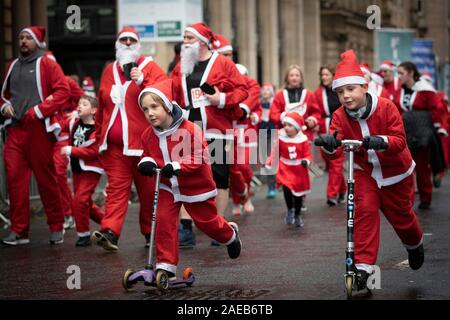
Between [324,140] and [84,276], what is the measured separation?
2575 mm

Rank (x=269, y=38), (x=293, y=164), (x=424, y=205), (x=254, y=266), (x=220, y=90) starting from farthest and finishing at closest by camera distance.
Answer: (x=269, y=38)
(x=424, y=205)
(x=293, y=164)
(x=220, y=90)
(x=254, y=266)

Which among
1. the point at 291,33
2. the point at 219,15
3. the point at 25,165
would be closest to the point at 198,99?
the point at 25,165

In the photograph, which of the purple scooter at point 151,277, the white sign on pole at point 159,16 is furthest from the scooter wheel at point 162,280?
the white sign on pole at point 159,16

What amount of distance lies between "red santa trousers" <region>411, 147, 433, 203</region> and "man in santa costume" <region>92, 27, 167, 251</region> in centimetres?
543

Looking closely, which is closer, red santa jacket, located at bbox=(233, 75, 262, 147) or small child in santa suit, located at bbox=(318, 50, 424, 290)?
small child in santa suit, located at bbox=(318, 50, 424, 290)

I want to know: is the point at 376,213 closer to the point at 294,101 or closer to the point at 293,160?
the point at 293,160

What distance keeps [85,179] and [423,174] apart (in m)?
5.40

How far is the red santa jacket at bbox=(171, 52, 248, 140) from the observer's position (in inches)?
485

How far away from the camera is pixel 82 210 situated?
510 inches

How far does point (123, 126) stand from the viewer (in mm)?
11898

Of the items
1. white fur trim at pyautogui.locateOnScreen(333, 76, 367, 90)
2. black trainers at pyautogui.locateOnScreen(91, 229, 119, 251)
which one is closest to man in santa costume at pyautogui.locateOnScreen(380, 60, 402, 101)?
black trainers at pyautogui.locateOnScreen(91, 229, 119, 251)

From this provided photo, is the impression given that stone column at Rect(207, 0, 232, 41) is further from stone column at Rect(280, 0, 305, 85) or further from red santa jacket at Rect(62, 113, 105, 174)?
red santa jacket at Rect(62, 113, 105, 174)
